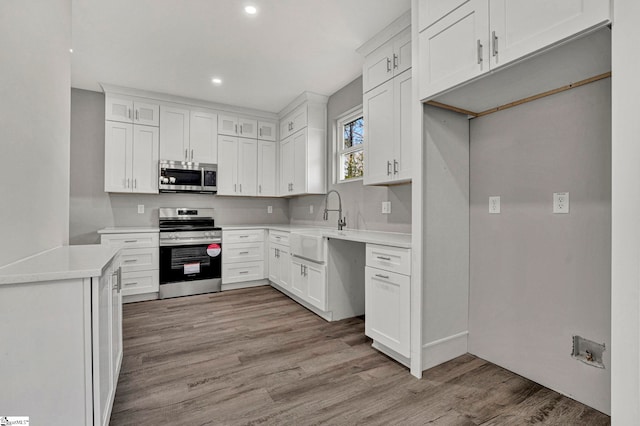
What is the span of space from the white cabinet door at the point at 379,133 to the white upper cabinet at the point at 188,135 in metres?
2.61

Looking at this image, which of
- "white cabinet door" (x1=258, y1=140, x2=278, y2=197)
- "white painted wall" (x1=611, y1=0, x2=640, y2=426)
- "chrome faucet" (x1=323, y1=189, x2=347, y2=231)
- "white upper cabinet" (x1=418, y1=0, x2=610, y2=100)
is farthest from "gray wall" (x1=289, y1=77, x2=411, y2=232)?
"white painted wall" (x1=611, y1=0, x2=640, y2=426)

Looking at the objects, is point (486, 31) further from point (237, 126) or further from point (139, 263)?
point (139, 263)

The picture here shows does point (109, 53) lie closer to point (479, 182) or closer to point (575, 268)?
point (479, 182)

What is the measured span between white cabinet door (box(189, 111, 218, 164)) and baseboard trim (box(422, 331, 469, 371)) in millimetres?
3840

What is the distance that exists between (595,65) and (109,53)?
407cm

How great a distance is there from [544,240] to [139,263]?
13.9ft

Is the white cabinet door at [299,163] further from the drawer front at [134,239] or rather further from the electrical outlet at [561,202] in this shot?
the electrical outlet at [561,202]

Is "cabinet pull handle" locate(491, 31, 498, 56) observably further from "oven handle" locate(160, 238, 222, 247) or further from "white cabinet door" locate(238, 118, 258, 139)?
"white cabinet door" locate(238, 118, 258, 139)

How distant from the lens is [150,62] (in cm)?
334

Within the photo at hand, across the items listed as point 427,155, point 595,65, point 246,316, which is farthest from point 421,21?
point 246,316

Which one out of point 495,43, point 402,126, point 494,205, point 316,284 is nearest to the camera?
point 495,43

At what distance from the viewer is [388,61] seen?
276cm

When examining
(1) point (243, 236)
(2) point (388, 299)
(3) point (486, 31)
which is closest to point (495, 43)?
(3) point (486, 31)

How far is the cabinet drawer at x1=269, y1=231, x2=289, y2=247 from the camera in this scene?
3.95 metres
